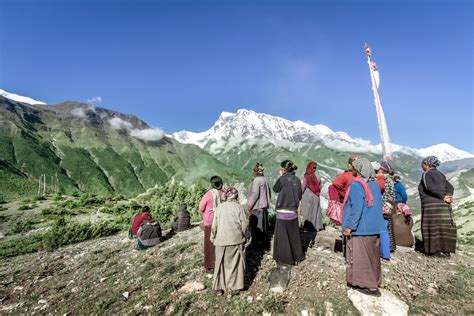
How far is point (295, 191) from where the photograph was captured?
294 inches

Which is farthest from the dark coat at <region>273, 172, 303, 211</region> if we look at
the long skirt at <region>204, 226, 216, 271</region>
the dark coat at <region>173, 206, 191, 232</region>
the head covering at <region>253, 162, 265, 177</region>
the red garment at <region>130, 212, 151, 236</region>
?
the dark coat at <region>173, 206, 191, 232</region>

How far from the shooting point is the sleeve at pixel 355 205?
575cm

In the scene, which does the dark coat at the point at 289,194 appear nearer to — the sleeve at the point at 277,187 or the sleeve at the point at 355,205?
the sleeve at the point at 277,187

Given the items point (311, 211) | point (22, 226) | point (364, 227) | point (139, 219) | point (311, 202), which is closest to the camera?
point (364, 227)

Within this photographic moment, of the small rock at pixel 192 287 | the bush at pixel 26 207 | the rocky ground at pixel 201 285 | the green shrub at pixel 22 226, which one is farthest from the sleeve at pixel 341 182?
the bush at pixel 26 207

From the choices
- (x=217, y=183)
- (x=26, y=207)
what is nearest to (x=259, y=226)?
(x=217, y=183)

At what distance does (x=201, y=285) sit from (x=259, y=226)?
253 centimetres

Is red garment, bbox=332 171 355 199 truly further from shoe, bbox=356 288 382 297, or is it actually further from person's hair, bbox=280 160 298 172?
shoe, bbox=356 288 382 297

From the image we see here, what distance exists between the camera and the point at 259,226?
908 centimetres

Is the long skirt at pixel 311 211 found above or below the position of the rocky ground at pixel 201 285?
above

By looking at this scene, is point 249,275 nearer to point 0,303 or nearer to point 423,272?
point 423,272

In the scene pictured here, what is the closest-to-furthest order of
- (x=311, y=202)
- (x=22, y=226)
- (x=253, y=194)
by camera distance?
1. (x=253, y=194)
2. (x=311, y=202)
3. (x=22, y=226)

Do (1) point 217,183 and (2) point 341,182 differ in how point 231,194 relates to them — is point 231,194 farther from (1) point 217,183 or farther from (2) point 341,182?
(2) point 341,182

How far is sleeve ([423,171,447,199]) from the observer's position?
7.87 metres
